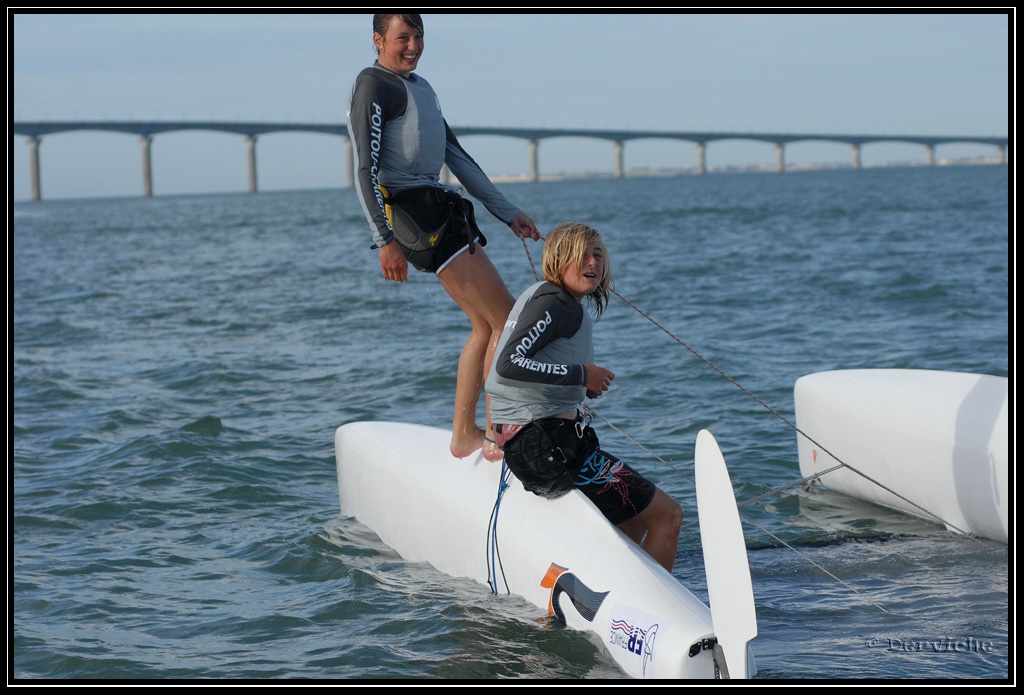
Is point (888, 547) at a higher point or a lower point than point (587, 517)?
lower

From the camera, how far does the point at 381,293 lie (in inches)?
684

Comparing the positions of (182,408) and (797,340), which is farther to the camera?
(797,340)

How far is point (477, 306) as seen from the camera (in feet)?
15.1

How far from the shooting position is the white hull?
538 cm

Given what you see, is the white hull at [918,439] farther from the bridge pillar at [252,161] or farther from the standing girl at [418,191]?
the bridge pillar at [252,161]

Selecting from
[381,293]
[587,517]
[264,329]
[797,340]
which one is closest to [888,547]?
[587,517]

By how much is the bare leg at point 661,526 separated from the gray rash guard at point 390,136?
4.97 ft

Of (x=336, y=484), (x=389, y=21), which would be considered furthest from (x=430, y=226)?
(x=336, y=484)

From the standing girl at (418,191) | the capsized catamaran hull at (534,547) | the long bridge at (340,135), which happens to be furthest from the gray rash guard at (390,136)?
the long bridge at (340,135)

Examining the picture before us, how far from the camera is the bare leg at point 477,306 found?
455 centimetres

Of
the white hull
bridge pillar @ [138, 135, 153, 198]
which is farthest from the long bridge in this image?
the white hull

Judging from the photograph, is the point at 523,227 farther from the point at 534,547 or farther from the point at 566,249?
the point at 534,547
